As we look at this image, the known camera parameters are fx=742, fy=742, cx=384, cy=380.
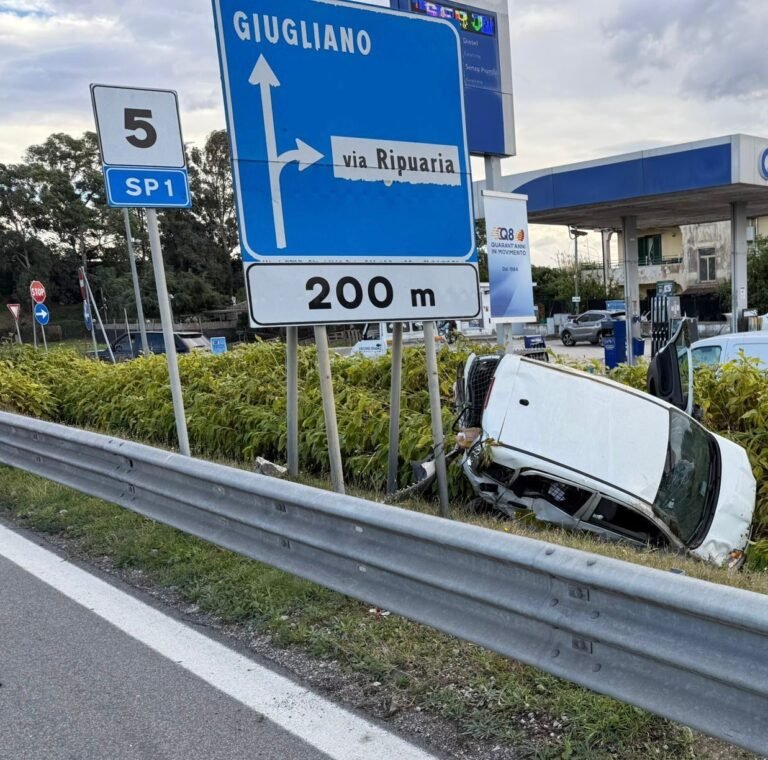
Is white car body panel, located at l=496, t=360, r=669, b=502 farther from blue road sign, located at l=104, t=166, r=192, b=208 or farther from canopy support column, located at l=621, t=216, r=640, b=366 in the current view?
canopy support column, located at l=621, t=216, r=640, b=366

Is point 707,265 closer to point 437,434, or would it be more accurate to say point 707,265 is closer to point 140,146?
point 437,434

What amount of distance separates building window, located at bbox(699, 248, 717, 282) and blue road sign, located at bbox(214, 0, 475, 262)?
53033mm

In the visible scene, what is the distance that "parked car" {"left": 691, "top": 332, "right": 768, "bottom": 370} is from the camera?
817 cm

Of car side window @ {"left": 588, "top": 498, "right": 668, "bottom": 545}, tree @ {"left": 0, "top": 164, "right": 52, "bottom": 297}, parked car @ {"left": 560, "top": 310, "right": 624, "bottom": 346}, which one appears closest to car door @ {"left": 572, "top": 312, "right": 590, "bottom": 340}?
parked car @ {"left": 560, "top": 310, "right": 624, "bottom": 346}

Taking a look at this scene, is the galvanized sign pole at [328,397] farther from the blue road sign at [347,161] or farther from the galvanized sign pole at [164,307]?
the galvanized sign pole at [164,307]

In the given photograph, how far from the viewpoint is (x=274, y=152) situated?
169 inches

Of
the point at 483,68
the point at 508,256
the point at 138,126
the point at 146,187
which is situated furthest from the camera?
the point at 483,68

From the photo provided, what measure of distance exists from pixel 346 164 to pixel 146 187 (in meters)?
1.91

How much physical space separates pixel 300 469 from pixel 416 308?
3.03 meters

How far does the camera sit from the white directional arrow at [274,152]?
13.8 feet

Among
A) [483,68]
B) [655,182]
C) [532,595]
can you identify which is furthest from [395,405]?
[655,182]

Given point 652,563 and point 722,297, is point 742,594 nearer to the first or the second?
point 652,563

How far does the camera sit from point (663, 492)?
489 centimetres

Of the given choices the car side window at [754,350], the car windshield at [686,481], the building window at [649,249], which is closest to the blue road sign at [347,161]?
the car windshield at [686,481]
